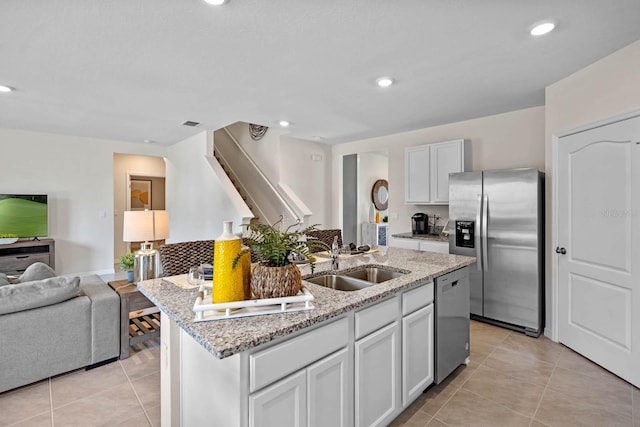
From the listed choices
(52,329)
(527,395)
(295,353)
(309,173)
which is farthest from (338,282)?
(309,173)

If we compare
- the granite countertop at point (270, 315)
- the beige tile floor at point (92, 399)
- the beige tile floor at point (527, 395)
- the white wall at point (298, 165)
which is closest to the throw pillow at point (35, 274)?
the beige tile floor at point (92, 399)

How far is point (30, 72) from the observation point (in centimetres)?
270

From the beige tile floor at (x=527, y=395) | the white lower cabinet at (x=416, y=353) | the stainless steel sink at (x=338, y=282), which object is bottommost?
the beige tile floor at (x=527, y=395)

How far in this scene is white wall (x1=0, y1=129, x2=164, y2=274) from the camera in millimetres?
5055

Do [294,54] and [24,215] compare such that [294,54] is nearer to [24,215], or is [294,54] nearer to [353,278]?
[353,278]

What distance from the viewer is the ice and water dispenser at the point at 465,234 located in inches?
142

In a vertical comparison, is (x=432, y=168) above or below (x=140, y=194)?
above

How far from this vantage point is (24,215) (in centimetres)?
497

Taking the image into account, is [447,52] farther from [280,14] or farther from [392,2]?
[280,14]

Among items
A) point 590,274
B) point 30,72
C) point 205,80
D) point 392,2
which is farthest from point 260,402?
point 30,72

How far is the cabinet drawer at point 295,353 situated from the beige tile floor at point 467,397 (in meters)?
0.94

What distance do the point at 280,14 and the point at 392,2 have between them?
65cm

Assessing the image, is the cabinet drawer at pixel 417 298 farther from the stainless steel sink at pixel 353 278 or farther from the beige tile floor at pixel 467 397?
the beige tile floor at pixel 467 397

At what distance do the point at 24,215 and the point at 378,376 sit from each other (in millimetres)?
5956
